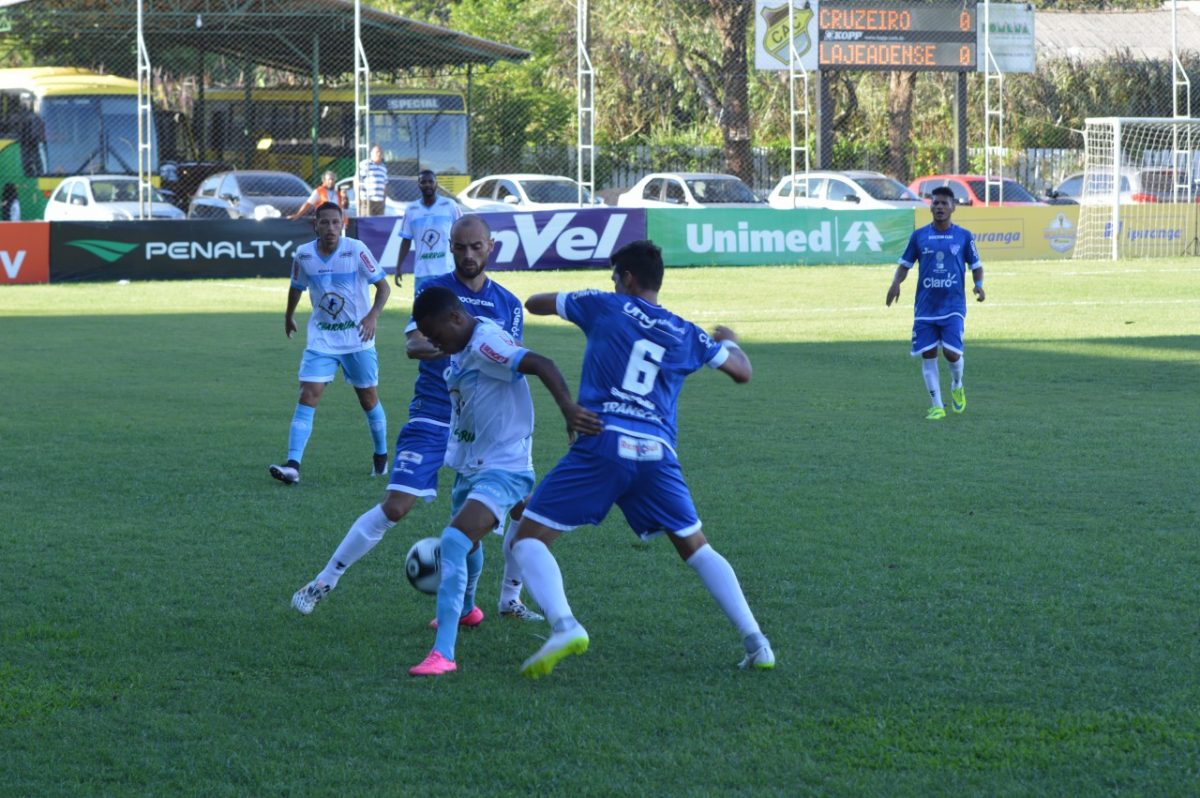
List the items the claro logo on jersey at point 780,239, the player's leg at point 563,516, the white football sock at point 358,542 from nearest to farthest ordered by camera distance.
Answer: the player's leg at point 563,516 → the white football sock at point 358,542 → the claro logo on jersey at point 780,239

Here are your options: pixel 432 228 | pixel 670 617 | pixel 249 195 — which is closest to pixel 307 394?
pixel 670 617

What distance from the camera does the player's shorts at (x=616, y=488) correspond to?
5.57m

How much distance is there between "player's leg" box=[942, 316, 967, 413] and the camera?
12453 mm

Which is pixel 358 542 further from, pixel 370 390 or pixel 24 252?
pixel 24 252

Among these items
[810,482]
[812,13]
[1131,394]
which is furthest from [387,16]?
[810,482]

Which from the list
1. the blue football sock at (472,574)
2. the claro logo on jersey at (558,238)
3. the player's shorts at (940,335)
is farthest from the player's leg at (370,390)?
the claro logo on jersey at (558,238)

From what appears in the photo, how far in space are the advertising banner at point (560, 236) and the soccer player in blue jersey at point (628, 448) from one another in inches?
832

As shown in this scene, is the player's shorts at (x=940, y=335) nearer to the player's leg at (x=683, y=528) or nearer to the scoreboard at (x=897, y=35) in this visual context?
the player's leg at (x=683, y=528)

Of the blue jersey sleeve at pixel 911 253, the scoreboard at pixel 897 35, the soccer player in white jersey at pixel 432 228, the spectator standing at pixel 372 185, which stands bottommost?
the blue jersey sleeve at pixel 911 253

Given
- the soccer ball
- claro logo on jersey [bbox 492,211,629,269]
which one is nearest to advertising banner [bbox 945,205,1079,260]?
claro logo on jersey [bbox 492,211,629,269]

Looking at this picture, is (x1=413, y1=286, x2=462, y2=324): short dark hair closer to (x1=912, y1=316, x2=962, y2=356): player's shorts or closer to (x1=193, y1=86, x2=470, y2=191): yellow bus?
(x1=912, y1=316, x2=962, y2=356): player's shorts

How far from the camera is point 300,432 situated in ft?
31.8

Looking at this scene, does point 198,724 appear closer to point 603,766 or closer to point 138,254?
point 603,766

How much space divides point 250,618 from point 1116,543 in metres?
4.11
